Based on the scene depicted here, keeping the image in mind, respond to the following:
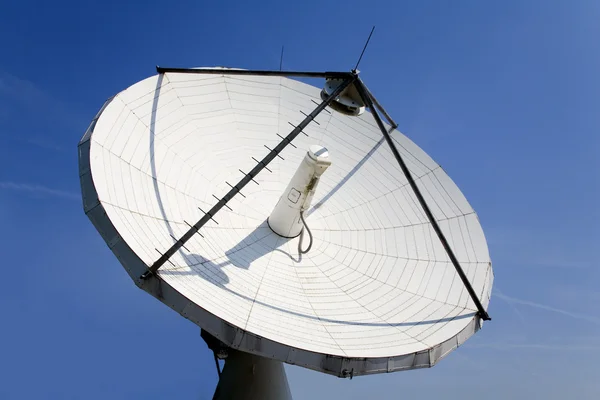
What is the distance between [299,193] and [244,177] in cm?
237

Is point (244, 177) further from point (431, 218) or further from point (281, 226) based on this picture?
point (431, 218)

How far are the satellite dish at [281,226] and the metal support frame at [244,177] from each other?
5 centimetres

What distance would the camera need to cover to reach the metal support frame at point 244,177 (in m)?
10.5

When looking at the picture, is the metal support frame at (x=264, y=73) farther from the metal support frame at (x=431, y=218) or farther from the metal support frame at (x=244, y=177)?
the metal support frame at (x=431, y=218)

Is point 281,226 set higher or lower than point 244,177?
higher

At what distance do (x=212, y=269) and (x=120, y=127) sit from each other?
4.00 m

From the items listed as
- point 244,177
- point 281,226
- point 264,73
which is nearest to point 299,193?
point 281,226

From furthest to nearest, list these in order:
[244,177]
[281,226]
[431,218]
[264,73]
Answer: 1. [281,226]
2. [264,73]
3. [431,218]
4. [244,177]

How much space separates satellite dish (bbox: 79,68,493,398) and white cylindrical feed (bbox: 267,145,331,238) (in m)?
0.04

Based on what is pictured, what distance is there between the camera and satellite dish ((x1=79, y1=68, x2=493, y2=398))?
10781 millimetres

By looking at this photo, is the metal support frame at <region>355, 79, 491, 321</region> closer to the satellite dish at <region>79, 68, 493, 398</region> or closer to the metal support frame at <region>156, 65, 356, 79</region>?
the satellite dish at <region>79, 68, 493, 398</region>

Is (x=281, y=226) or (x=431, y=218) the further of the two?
(x=281, y=226)

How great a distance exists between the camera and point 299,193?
15.0 m

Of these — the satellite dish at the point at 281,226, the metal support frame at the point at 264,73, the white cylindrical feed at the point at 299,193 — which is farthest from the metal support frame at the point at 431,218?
the white cylindrical feed at the point at 299,193
